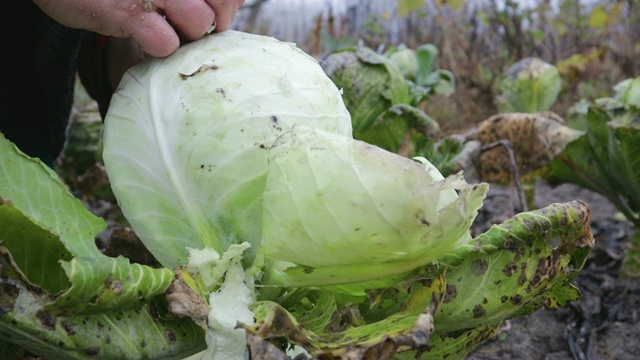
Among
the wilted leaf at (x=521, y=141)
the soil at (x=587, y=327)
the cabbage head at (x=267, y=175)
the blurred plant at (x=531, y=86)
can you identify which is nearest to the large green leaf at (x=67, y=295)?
the cabbage head at (x=267, y=175)

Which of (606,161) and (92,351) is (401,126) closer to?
(606,161)

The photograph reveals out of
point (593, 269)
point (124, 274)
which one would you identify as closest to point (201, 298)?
point (124, 274)

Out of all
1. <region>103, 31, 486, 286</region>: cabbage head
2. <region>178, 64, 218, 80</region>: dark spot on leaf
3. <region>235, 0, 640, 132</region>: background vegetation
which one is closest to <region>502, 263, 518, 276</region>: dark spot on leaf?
<region>103, 31, 486, 286</region>: cabbage head

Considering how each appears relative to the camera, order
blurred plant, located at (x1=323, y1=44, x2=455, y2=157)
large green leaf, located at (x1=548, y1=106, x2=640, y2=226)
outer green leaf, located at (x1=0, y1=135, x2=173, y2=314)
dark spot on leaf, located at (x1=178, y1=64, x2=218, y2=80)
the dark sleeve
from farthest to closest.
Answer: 1. blurred plant, located at (x1=323, y1=44, x2=455, y2=157)
2. large green leaf, located at (x1=548, y1=106, x2=640, y2=226)
3. the dark sleeve
4. dark spot on leaf, located at (x1=178, y1=64, x2=218, y2=80)
5. outer green leaf, located at (x1=0, y1=135, x2=173, y2=314)

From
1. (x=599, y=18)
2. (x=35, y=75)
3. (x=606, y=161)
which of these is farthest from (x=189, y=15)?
(x=599, y=18)

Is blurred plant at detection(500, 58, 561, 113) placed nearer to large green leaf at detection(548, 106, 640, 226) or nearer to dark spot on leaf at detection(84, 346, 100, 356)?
large green leaf at detection(548, 106, 640, 226)
